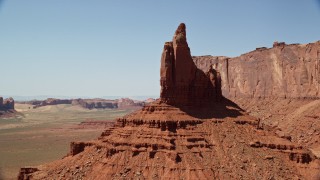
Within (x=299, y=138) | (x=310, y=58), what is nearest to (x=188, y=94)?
(x=299, y=138)

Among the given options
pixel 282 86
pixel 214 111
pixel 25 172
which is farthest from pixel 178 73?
pixel 282 86

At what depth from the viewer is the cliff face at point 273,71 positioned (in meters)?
105

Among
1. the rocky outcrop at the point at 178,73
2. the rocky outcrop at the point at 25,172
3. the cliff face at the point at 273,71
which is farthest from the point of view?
the cliff face at the point at 273,71

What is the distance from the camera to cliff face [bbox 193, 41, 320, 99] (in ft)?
344

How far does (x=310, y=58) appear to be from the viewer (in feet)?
344

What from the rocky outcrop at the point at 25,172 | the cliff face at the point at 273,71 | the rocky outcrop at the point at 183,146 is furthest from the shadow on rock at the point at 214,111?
the cliff face at the point at 273,71

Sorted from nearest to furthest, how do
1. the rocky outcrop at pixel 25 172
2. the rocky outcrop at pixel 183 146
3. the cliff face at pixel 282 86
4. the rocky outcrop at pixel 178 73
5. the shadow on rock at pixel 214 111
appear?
the rocky outcrop at pixel 183 146 < the rocky outcrop at pixel 25 172 < the shadow on rock at pixel 214 111 < the rocky outcrop at pixel 178 73 < the cliff face at pixel 282 86

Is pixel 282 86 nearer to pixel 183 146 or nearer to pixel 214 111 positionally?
pixel 214 111

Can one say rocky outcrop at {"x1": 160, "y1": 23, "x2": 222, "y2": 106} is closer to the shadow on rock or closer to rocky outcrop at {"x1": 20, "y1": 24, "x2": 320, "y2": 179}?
rocky outcrop at {"x1": 20, "y1": 24, "x2": 320, "y2": 179}

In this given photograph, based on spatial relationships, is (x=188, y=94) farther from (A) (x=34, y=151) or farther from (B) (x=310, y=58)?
(A) (x=34, y=151)

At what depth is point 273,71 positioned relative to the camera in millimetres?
120312

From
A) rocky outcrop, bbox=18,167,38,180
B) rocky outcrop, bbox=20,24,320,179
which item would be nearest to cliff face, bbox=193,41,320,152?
rocky outcrop, bbox=20,24,320,179

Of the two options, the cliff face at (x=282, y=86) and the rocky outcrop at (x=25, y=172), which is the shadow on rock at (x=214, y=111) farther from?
the rocky outcrop at (x=25, y=172)

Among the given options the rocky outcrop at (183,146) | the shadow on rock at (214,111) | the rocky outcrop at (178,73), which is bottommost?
the rocky outcrop at (183,146)
